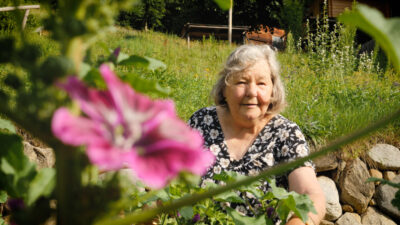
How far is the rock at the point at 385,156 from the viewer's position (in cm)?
394

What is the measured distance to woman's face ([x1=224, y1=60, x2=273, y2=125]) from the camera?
241 centimetres

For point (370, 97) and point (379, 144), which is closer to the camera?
point (379, 144)

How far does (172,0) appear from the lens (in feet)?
83.1

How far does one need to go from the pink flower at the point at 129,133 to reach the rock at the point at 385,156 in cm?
421

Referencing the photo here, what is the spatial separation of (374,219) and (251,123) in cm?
223

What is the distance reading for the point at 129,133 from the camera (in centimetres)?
28

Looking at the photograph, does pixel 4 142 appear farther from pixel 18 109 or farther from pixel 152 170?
pixel 152 170

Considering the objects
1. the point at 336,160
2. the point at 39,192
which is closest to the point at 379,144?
the point at 336,160

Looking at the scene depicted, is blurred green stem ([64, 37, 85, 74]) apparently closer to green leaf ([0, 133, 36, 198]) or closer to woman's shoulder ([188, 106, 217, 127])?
green leaf ([0, 133, 36, 198])

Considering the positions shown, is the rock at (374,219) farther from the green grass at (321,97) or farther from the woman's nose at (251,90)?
the woman's nose at (251,90)

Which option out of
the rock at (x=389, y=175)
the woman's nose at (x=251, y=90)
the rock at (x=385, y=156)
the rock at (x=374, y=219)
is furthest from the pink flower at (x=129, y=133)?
the rock at (x=389, y=175)

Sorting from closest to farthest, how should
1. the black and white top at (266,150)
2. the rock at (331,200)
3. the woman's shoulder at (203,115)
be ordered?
Answer: the black and white top at (266,150)
the woman's shoulder at (203,115)
the rock at (331,200)

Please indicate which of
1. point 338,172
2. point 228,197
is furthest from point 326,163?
Answer: point 228,197

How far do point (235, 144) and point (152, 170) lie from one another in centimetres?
233
